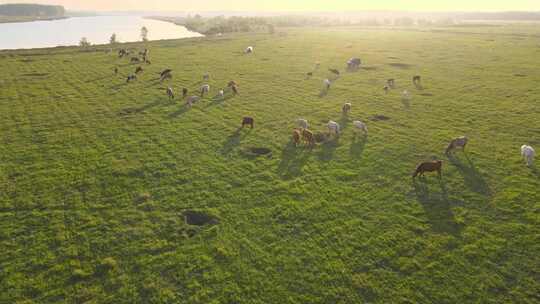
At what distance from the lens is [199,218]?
46.6 ft

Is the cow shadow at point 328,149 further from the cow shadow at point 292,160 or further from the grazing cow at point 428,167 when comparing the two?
the grazing cow at point 428,167

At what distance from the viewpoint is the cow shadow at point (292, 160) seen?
17.5 metres

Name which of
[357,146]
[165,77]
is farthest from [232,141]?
[165,77]

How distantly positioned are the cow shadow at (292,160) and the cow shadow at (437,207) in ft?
19.1

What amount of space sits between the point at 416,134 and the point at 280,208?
490 inches

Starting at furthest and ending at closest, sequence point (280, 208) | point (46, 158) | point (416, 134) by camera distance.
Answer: point (416, 134)
point (46, 158)
point (280, 208)

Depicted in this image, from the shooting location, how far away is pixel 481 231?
1307 centimetres

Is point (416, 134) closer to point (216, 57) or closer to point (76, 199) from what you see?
point (76, 199)

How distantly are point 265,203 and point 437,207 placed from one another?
7494mm

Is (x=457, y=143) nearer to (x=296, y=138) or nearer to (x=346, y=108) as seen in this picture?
(x=346, y=108)

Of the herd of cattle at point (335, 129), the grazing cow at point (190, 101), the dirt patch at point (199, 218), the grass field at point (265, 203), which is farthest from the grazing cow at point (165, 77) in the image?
the dirt patch at point (199, 218)

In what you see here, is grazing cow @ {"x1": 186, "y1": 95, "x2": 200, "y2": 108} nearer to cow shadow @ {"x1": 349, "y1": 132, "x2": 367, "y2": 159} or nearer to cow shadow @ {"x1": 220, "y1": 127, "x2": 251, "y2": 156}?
cow shadow @ {"x1": 220, "y1": 127, "x2": 251, "y2": 156}

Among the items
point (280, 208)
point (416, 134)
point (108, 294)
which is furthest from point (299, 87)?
point (108, 294)

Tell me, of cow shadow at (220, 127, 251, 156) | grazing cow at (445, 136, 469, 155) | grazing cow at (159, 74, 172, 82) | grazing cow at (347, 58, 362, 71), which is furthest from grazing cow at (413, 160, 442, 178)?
grazing cow at (159, 74, 172, 82)
